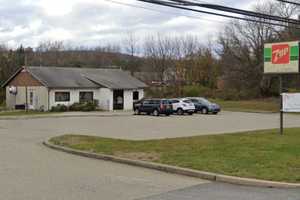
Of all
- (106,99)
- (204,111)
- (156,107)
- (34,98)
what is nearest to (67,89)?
(34,98)

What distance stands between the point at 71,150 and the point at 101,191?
22.8 ft

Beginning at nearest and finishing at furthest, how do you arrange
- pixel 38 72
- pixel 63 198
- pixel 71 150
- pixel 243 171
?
pixel 63 198, pixel 243 171, pixel 71 150, pixel 38 72

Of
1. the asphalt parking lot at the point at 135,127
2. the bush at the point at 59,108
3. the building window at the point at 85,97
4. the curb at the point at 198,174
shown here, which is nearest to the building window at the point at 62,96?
the bush at the point at 59,108

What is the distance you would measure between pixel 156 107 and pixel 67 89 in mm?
13182

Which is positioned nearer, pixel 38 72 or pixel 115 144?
pixel 115 144

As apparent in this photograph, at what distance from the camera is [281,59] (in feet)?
65.9

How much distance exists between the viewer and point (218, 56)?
257 ft

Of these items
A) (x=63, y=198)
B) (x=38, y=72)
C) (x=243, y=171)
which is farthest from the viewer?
(x=38, y=72)

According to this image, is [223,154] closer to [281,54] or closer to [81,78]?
[281,54]

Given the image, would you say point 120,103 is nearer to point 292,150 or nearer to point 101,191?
point 292,150

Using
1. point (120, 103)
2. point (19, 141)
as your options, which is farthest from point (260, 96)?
point (19, 141)

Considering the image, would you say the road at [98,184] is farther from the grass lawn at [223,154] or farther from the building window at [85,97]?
the building window at [85,97]

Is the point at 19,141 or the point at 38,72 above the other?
the point at 38,72

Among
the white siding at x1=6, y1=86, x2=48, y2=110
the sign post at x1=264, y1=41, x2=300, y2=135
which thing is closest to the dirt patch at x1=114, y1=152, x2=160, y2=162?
the sign post at x1=264, y1=41, x2=300, y2=135
